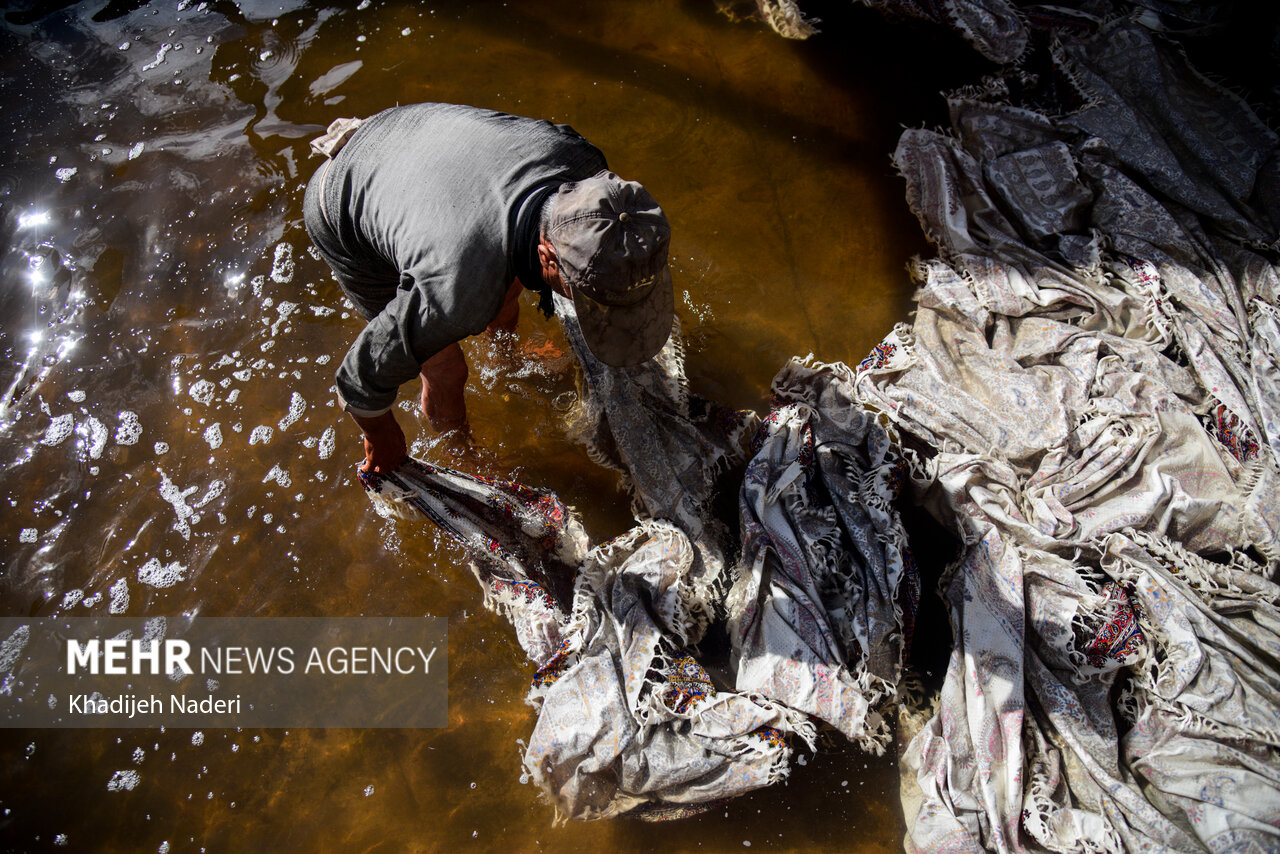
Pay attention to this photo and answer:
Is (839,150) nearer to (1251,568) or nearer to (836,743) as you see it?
(1251,568)

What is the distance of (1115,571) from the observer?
2178mm

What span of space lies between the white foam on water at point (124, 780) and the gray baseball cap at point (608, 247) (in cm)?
196

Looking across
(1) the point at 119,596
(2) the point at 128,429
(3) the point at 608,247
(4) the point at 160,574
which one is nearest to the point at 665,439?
(3) the point at 608,247

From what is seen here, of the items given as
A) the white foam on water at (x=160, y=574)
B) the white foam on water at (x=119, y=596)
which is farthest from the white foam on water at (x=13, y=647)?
the white foam on water at (x=160, y=574)

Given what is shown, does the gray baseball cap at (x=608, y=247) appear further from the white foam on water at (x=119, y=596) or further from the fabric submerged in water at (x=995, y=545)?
the white foam on water at (x=119, y=596)

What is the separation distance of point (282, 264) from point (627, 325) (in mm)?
2004

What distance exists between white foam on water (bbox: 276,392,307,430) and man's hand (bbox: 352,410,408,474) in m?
0.68

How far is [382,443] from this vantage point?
2.17 m

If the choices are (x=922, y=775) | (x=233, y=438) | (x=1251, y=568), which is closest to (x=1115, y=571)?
(x=1251, y=568)

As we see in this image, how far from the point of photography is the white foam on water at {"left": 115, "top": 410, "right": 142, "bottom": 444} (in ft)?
9.23

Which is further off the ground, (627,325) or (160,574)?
(627,325)

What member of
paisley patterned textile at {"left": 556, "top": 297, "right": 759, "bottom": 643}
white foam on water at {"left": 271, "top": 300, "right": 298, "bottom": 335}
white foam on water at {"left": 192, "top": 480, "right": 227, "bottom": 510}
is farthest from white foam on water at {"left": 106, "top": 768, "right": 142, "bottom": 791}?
paisley patterned textile at {"left": 556, "top": 297, "right": 759, "bottom": 643}

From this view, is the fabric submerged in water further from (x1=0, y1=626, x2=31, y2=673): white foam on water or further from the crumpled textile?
(x1=0, y1=626, x2=31, y2=673): white foam on water

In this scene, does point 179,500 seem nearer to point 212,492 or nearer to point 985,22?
point 212,492
